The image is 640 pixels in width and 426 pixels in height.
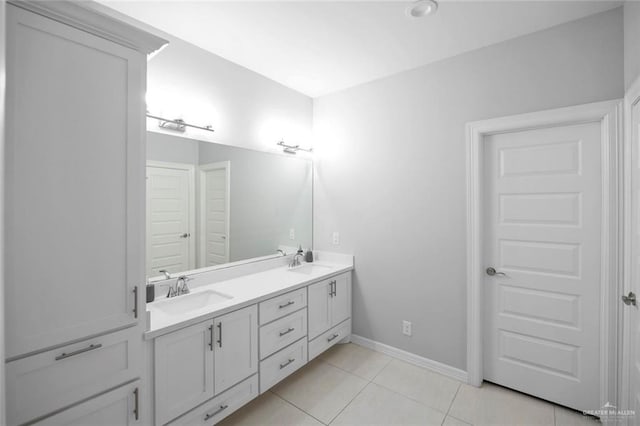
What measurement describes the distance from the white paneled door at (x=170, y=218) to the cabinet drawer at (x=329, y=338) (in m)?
1.18

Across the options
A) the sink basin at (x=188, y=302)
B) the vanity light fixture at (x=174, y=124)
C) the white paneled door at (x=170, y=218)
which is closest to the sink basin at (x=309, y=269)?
the sink basin at (x=188, y=302)

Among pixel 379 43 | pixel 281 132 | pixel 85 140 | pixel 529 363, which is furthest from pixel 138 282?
pixel 529 363

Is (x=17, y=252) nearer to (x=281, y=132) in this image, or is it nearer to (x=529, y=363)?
(x=281, y=132)

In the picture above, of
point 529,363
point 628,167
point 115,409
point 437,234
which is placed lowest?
point 529,363

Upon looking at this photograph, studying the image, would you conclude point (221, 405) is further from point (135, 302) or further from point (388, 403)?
point (388, 403)

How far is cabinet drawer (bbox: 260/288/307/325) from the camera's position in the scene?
6.64 ft

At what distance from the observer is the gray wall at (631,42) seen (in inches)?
61.2

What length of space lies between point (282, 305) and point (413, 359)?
1345 millimetres

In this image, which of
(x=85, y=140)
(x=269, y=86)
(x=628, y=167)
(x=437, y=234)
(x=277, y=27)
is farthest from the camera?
(x=269, y=86)

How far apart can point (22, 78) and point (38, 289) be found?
31.0 inches

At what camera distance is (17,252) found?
1086 mm

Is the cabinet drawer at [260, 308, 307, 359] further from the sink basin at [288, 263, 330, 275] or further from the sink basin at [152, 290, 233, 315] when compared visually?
the sink basin at [288, 263, 330, 275]

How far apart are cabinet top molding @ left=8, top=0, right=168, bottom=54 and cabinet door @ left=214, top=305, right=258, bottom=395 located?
1468mm

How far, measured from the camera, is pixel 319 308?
256cm
